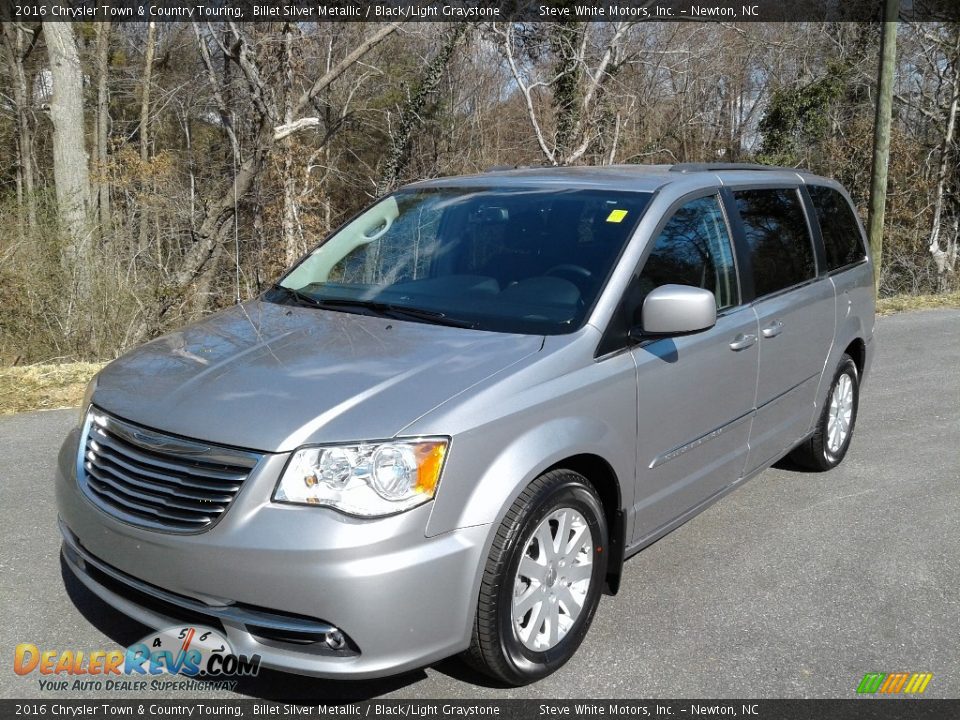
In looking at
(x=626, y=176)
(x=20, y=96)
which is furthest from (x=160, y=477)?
(x=20, y=96)

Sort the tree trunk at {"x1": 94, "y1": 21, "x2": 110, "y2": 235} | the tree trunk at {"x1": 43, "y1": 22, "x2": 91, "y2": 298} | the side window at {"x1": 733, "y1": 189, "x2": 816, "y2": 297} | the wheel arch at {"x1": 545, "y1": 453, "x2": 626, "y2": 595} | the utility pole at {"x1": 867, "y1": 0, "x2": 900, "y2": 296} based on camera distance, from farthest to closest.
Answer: the tree trunk at {"x1": 94, "y1": 21, "x2": 110, "y2": 235} → the tree trunk at {"x1": 43, "y1": 22, "x2": 91, "y2": 298} → the utility pole at {"x1": 867, "y1": 0, "x2": 900, "y2": 296} → the side window at {"x1": 733, "y1": 189, "x2": 816, "y2": 297} → the wheel arch at {"x1": 545, "y1": 453, "x2": 626, "y2": 595}

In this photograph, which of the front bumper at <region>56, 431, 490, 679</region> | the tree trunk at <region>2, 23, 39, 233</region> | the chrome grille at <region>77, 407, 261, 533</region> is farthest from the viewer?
the tree trunk at <region>2, 23, 39, 233</region>

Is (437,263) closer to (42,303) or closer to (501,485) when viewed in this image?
(501,485)

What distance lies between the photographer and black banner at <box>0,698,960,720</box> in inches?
121

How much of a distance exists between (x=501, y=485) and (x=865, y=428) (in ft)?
15.4

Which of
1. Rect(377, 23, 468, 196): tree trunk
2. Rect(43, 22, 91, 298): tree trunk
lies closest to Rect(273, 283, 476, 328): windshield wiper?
Rect(43, 22, 91, 298): tree trunk

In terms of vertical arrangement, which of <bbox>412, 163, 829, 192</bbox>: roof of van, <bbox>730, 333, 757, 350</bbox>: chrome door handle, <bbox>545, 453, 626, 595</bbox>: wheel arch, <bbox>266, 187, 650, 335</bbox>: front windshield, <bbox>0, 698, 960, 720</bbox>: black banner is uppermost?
<bbox>412, 163, 829, 192</bbox>: roof of van

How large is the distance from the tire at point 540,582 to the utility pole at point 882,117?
11137mm

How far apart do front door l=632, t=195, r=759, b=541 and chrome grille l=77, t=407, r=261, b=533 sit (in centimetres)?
166

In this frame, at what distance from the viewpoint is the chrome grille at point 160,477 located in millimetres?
Answer: 2818

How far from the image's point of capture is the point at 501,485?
296cm

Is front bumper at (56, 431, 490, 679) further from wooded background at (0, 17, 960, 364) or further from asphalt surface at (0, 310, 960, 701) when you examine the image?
wooded background at (0, 17, 960, 364)

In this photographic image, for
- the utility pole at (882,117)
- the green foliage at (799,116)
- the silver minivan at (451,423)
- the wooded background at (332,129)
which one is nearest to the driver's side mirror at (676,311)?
the silver minivan at (451,423)

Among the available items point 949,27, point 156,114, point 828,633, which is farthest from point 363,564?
point 949,27
